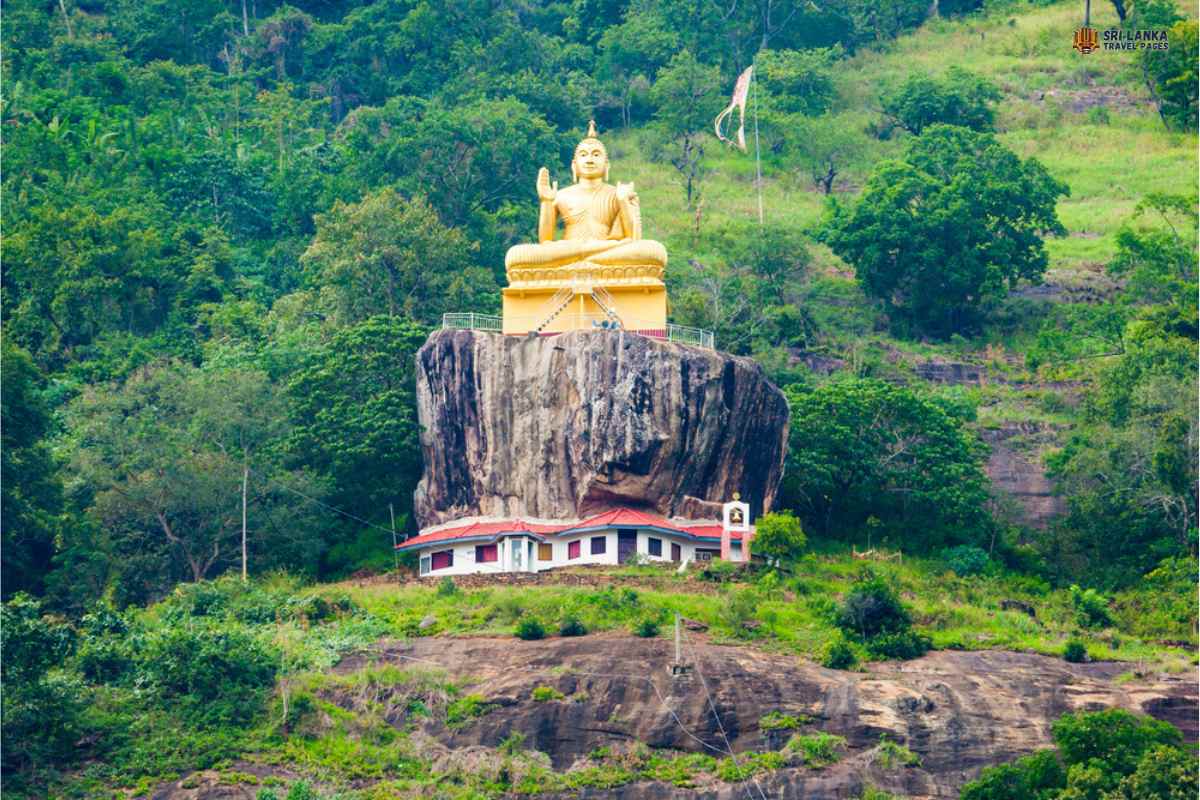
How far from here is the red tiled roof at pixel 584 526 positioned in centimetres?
5906

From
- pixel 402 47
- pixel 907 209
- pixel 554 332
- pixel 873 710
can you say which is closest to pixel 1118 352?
pixel 907 209

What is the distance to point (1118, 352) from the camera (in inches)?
2913

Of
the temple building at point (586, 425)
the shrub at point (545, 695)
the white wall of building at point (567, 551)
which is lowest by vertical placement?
the shrub at point (545, 695)

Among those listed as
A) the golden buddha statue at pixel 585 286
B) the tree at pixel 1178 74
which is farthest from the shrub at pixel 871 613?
the tree at pixel 1178 74

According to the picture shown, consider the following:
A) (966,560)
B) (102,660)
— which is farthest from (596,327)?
(102,660)

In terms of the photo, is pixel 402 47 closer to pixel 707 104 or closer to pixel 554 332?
pixel 707 104

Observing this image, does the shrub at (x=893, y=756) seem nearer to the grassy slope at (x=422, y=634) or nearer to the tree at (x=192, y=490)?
the grassy slope at (x=422, y=634)

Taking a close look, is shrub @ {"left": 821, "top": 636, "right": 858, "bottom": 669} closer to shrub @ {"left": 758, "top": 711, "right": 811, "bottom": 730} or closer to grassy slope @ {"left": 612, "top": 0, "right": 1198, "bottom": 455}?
shrub @ {"left": 758, "top": 711, "right": 811, "bottom": 730}

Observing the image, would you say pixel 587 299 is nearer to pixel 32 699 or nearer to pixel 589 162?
pixel 589 162

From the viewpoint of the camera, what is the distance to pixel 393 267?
236 feet

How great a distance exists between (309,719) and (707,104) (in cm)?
4085

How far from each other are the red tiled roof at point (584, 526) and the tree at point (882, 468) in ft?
14.4

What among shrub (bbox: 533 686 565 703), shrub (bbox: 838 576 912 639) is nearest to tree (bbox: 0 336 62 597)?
shrub (bbox: 533 686 565 703)

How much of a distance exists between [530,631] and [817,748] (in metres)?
6.45
